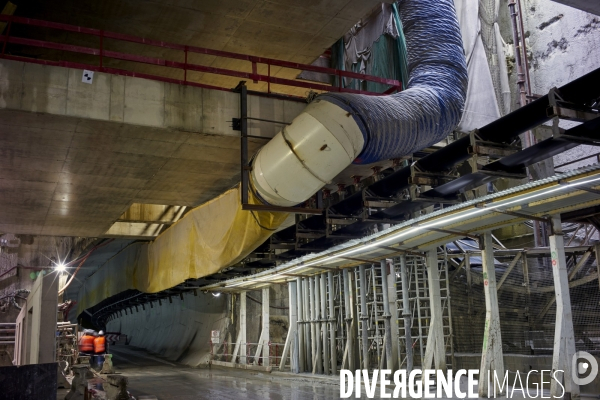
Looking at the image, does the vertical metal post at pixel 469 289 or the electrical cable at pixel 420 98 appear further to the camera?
the vertical metal post at pixel 469 289

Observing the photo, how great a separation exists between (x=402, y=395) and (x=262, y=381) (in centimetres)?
606

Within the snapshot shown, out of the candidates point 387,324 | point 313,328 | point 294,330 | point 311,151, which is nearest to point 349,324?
point 313,328

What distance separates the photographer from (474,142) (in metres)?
7.45

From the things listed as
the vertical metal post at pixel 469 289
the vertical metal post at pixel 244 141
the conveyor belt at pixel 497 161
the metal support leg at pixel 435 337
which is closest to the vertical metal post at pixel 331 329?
the vertical metal post at pixel 469 289

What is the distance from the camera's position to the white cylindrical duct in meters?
7.60

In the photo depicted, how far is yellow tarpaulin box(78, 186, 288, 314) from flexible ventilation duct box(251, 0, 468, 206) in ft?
3.51

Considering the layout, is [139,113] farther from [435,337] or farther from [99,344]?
[435,337]

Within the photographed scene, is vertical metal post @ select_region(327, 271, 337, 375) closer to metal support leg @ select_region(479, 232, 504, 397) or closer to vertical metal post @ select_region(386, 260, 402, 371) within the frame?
vertical metal post @ select_region(386, 260, 402, 371)

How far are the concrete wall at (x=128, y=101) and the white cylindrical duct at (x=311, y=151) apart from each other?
4.42ft

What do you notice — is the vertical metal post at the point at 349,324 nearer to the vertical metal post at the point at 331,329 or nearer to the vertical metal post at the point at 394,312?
the vertical metal post at the point at 331,329

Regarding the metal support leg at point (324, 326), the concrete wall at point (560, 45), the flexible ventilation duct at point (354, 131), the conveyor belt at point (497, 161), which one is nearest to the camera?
the conveyor belt at point (497, 161)

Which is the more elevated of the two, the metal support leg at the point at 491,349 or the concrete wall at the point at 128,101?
the concrete wall at the point at 128,101

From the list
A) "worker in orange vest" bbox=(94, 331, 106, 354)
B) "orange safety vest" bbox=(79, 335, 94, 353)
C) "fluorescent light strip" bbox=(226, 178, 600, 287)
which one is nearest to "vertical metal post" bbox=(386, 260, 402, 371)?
"fluorescent light strip" bbox=(226, 178, 600, 287)

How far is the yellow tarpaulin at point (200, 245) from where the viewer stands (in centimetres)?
1083
